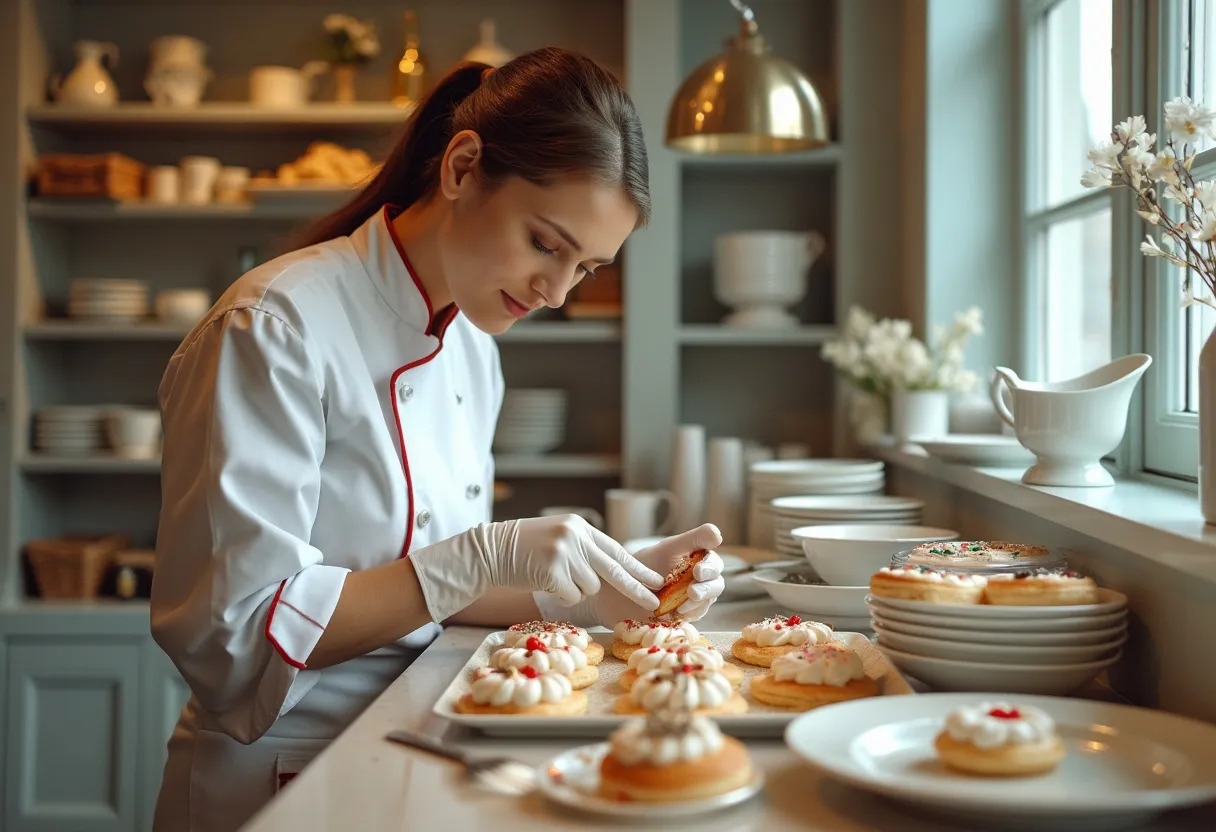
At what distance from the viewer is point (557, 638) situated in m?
1.37

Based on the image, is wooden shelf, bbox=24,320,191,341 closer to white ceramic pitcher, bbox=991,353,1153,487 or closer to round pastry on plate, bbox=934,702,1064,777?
white ceramic pitcher, bbox=991,353,1153,487

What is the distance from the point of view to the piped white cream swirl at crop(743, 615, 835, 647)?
1.36m

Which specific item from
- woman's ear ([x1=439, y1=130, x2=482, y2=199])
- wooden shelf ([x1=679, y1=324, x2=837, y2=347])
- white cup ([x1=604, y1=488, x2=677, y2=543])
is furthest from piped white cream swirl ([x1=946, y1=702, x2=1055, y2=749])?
wooden shelf ([x1=679, y1=324, x2=837, y2=347])

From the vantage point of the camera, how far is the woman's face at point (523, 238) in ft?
5.05

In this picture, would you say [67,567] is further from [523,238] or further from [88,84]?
[523,238]

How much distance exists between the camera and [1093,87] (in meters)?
2.30

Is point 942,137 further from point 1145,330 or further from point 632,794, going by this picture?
point 632,794

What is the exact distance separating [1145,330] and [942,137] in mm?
1059

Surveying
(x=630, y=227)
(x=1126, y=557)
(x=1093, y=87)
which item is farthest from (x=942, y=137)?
(x=1126, y=557)

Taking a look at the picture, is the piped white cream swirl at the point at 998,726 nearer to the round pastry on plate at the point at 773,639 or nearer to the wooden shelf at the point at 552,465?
the round pastry on plate at the point at 773,639

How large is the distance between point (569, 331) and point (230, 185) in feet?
3.47

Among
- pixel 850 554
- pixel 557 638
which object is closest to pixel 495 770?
pixel 557 638

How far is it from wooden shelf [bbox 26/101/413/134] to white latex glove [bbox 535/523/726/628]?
76.3 inches

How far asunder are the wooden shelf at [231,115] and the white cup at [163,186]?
15 cm
